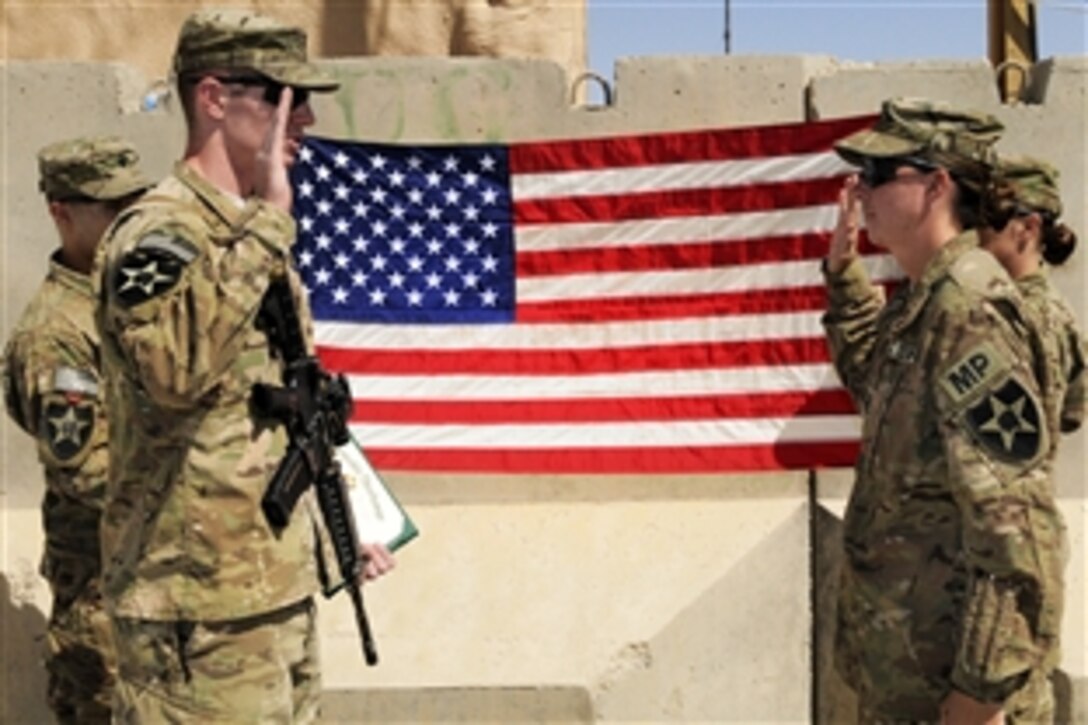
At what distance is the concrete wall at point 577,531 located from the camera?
6145 millimetres

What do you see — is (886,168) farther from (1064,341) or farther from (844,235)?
(1064,341)

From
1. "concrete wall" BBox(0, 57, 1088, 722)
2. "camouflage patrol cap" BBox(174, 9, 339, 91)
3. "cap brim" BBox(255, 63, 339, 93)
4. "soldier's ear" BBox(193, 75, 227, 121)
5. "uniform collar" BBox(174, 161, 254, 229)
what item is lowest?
"concrete wall" BBox(0, 57, 1088, 722)

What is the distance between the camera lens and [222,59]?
377cm

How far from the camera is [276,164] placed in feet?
12.2

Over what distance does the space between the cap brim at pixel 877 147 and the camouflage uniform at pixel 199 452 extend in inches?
38.6

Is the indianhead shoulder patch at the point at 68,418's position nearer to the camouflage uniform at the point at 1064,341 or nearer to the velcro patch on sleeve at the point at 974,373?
the camouflage uniform at the point at 1064,341

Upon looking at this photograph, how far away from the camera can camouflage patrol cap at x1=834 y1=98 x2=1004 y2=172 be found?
3646 mm

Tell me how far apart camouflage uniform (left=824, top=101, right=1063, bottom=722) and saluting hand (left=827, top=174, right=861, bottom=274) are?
425 mm

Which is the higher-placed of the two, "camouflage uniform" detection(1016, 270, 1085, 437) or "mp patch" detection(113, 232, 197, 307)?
"mp patch" detection(113, 232, 197, 307)

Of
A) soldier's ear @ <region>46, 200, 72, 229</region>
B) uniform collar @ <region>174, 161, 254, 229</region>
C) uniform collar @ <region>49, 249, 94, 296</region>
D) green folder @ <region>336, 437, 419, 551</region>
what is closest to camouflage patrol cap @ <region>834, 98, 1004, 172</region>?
uniform collar @ <region>174, 161, 254, 229</region>

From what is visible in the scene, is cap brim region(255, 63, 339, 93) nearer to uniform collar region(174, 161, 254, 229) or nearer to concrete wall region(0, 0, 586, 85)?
uniform collar region(174, 161, 254, 229)

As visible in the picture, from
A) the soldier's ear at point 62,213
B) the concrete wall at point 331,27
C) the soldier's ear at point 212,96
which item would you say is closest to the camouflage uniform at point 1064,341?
the soldier's ear at point 212,96

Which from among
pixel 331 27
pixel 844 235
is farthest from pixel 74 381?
pixel 331 27

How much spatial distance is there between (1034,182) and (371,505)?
6.29 feet
